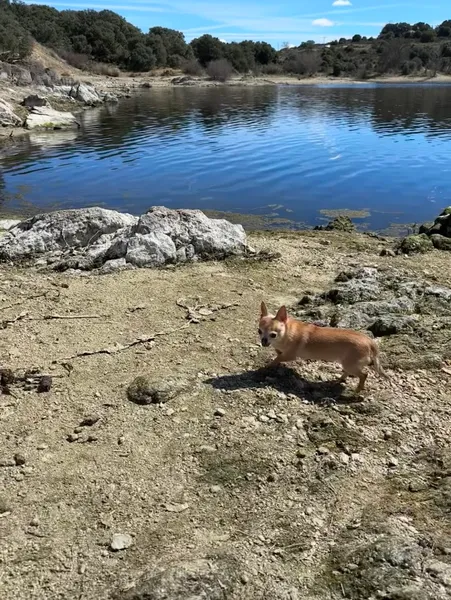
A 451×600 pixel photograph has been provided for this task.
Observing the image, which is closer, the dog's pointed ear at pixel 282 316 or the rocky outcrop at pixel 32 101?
the dog's pointed ear at pixel 282 316

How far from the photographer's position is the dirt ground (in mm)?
4035

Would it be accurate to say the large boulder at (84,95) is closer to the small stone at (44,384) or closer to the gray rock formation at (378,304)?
the gray rock formation at (378,304)

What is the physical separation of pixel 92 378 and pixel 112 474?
1.69 m

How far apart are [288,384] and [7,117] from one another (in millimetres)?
40782

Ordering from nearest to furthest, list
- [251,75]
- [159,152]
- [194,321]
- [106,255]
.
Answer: [194,321] < [106,255] < [159,152] < [251,75]

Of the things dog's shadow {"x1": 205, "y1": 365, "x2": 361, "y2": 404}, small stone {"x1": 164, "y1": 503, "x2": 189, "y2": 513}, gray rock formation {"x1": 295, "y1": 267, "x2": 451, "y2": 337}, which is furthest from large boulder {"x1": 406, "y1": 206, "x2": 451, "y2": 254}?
small stone {"x1": 164, "y1": 503, "x2": 189, "y2": 513}

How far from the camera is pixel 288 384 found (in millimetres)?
6305

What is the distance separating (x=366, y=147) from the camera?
109ft

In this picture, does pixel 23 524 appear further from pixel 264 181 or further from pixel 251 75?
pixel 251 75

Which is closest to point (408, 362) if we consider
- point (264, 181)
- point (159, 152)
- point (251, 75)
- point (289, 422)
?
point (289, 422)

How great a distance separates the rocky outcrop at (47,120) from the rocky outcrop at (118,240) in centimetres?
3381

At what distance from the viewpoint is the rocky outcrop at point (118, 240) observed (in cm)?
1034

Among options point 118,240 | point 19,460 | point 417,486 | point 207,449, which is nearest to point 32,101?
point 118,240

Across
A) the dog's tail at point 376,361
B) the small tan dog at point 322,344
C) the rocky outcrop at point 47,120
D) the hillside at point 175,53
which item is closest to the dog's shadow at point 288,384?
the small tan dog at point 322,344
